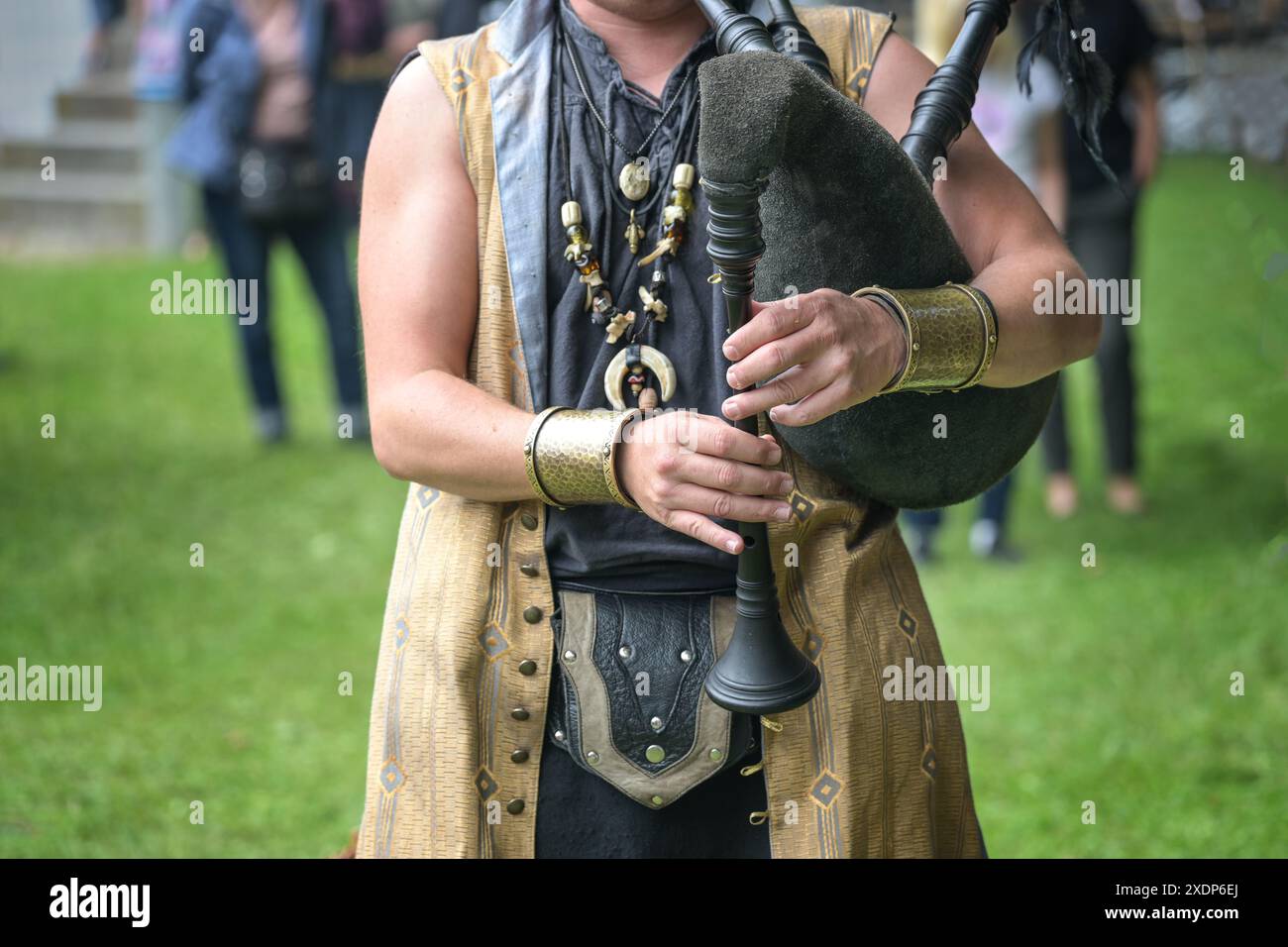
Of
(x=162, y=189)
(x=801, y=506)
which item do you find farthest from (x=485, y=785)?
(x=162, y=189)

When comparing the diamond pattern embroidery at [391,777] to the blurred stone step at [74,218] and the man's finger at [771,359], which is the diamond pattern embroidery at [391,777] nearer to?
the man's finger at [771,359]

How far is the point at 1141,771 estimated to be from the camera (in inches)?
169

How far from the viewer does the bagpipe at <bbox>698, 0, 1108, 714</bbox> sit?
5.32 ft

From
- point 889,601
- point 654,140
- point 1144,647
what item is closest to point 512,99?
point 654,140

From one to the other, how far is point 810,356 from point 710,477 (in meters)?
0.19

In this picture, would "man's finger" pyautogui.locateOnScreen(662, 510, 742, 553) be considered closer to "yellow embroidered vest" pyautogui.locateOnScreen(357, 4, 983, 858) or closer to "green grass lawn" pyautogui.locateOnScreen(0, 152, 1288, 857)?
"yellow embroidered vest" pyautogui.locateOnScreen(357, 4, 983, 858)

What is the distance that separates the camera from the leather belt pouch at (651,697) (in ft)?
6.50

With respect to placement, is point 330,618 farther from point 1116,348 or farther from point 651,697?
point 651,697

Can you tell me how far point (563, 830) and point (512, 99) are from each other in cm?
103

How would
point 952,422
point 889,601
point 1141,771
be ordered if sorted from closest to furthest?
point 952,422
point 889,601
point 1141,771

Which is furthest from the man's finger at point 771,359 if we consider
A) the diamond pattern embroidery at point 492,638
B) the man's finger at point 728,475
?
the diamond pattern embroidery at point 492,638

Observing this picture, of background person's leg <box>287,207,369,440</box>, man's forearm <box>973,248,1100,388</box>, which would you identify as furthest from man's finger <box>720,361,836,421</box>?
background person's leg <box>287,207,369,440</box>

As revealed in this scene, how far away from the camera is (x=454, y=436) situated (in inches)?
75.7
